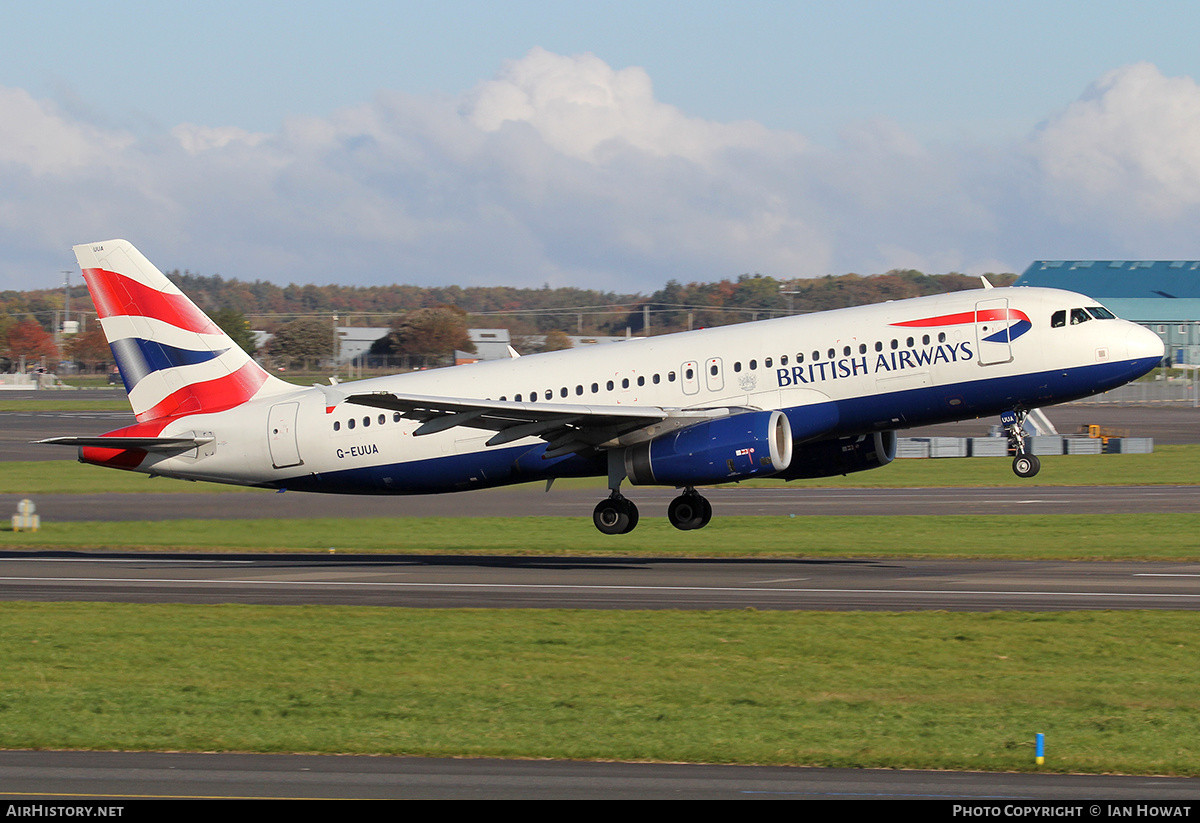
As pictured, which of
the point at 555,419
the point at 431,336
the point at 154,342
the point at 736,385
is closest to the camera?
the point at 555,419

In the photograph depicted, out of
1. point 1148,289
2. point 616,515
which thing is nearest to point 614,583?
point 616,515

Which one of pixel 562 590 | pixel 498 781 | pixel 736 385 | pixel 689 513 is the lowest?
pixel 498 781

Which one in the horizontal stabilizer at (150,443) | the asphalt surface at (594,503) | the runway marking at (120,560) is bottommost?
the runway marking at (120,560)

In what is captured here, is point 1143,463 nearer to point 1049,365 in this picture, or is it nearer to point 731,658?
point 1049,365

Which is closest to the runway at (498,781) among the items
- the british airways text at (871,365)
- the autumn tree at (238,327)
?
the british airways text at (871,365)

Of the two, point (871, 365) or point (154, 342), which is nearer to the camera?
point (871, 365)

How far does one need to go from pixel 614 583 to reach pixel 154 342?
15.7 m

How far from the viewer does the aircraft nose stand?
1219 inches

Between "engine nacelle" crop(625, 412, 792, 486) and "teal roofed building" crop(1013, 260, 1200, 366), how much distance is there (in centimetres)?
11673

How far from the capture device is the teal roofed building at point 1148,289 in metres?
145

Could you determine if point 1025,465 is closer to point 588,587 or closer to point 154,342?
point 588,587

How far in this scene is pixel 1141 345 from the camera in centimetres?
3102

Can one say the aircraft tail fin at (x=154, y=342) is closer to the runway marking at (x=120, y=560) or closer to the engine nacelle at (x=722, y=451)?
the runway marking at (x=120, y=560)

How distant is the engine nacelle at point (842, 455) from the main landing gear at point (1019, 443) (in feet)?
11.8
